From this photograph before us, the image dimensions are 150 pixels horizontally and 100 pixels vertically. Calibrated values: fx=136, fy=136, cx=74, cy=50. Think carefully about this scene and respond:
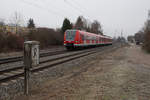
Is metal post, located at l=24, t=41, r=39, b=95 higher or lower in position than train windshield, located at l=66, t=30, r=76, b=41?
lower

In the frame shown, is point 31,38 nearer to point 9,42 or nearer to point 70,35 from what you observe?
point 9,42

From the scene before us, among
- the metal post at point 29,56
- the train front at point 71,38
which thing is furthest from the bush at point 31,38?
the metal post at point 29,56

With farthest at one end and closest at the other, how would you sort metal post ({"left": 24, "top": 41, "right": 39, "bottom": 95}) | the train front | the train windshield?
the train windshield
the train front
metal post ({"left": 24, "top": 41, "right": 39, "bottom": 95})

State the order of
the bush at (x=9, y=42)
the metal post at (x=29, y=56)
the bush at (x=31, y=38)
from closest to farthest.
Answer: the metal post at (x=29, y=56)
the bush at (x=9, y=42)
the bush at (x=31, y=38)

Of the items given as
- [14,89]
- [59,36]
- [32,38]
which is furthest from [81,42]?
[14,89]

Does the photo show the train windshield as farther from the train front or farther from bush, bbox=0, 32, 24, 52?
bush, bbox=0, 32, 24, 52

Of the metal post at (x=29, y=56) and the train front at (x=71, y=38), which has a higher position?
the train front at (x=71, y=38)

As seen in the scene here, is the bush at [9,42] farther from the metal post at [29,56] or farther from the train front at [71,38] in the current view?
the metal post at [29,56]

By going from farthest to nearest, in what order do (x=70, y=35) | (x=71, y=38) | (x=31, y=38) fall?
(x=31, y=38)
(x=70, y=35)
(x=71, y=38)

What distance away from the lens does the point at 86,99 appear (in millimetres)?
3824

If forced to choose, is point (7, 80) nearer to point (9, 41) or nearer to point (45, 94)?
point (45, 94)

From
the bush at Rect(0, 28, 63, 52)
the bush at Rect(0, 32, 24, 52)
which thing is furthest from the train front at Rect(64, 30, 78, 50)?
the bush at Rect(0, 32, 24, 52)

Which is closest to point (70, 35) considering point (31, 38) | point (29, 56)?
point (31, 38)

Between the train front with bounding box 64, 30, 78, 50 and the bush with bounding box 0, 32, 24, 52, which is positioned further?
the train front with bounding box 64, 30, 78, 50
